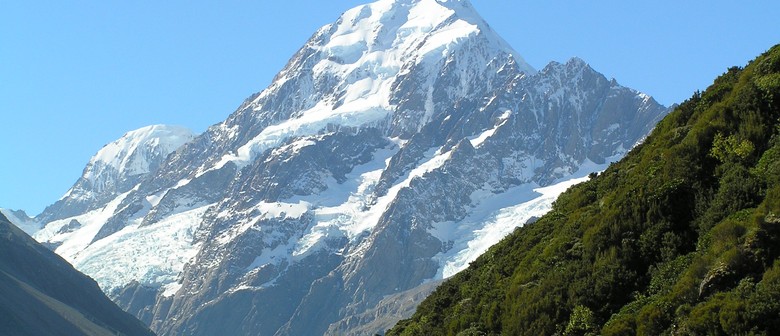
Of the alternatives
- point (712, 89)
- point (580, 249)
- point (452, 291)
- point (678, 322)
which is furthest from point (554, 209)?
point (678, 322)

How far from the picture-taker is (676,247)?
55.1 metres

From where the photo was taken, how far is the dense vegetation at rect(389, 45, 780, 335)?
4828 cm

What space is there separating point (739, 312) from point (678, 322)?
3231 mm

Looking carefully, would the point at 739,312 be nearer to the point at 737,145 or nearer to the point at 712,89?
the point at 737,145

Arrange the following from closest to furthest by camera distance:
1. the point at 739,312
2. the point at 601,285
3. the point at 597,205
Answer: the point at 739,312
the point at 601,285
the point at 597,205

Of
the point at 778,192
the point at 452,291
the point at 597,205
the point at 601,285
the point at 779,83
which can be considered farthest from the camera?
the point at 452,291

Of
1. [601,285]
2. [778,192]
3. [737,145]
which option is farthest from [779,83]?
[601,285]

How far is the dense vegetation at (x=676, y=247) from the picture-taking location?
48.3 m

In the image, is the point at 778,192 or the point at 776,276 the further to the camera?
the point at 778,192

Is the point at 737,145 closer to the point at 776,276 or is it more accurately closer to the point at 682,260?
the point at 682,260

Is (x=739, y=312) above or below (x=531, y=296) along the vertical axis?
below

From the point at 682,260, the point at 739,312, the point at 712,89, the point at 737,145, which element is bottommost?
the point at 739,312

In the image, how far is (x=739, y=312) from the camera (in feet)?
148

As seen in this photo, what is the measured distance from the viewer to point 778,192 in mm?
51406
